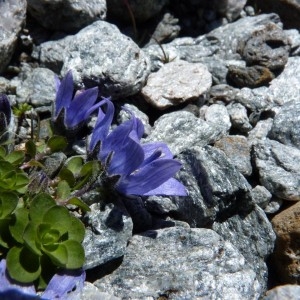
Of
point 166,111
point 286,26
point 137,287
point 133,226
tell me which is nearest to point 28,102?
point 166,111

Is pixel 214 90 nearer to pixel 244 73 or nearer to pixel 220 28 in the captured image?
pixel 244 73

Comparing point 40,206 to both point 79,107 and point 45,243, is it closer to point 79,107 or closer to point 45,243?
point 45,243

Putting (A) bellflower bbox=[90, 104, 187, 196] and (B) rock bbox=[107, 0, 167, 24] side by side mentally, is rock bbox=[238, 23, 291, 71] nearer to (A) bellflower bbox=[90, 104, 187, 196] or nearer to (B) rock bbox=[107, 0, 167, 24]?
(B) rock bbox=[107, 0, 167, 24]

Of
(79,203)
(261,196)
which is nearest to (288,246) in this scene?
(261,196)

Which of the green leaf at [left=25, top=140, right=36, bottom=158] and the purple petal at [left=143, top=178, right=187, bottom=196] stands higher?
the purple petal at [left=143, top=178, right=187, bottom=196]

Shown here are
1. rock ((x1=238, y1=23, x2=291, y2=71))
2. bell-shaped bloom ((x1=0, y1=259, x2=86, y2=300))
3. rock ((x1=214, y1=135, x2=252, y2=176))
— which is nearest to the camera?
bell-shaped bloom ((x1=0, y1=259, x2=86, y2=300))

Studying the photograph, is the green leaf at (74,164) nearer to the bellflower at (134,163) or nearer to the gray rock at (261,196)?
the bellflower at (134,163)

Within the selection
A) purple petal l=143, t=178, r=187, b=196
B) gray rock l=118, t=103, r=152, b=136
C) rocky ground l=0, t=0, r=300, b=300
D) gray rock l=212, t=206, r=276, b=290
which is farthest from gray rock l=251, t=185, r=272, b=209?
gray rock l=118, t=103, r=152, b=136

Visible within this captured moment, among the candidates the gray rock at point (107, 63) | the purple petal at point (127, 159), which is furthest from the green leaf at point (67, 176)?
the gray rock at point (107, 63)
